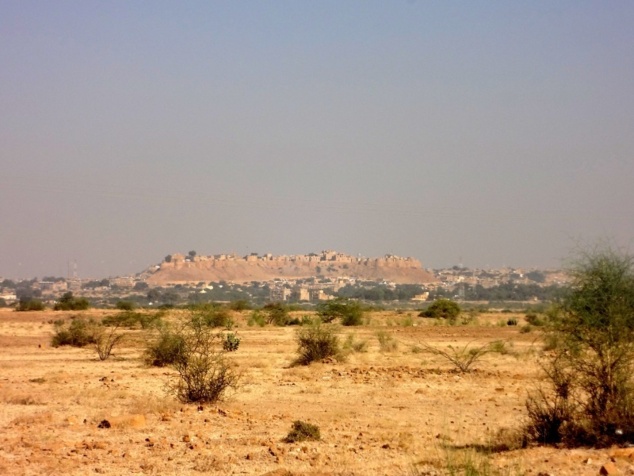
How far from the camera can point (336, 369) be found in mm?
27531

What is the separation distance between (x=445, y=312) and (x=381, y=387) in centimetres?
4442

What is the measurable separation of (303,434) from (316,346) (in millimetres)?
15306

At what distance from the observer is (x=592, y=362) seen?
547 inches

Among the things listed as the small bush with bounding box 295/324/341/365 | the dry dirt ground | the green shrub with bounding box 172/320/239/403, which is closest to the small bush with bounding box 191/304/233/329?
the green shrub with bounding box 172/320/239/403

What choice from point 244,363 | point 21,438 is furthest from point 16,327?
point 21,438

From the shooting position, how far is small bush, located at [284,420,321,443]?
14.5m

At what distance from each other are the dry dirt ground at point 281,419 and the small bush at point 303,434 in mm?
181

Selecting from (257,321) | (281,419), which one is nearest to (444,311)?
(257,321)

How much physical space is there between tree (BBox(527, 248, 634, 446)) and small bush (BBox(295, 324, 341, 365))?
15612 mm

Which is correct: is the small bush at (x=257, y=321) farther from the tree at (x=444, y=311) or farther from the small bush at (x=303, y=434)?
the small bush at (x=303, y=434)

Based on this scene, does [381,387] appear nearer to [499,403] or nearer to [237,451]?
[499,403]

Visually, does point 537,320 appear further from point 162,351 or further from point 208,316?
point 162,351

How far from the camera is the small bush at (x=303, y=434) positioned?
47.7ft

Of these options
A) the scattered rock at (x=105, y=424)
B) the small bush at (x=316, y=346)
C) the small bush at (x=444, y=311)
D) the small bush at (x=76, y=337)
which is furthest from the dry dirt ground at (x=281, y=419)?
the small bush at (x=444, y=311)
